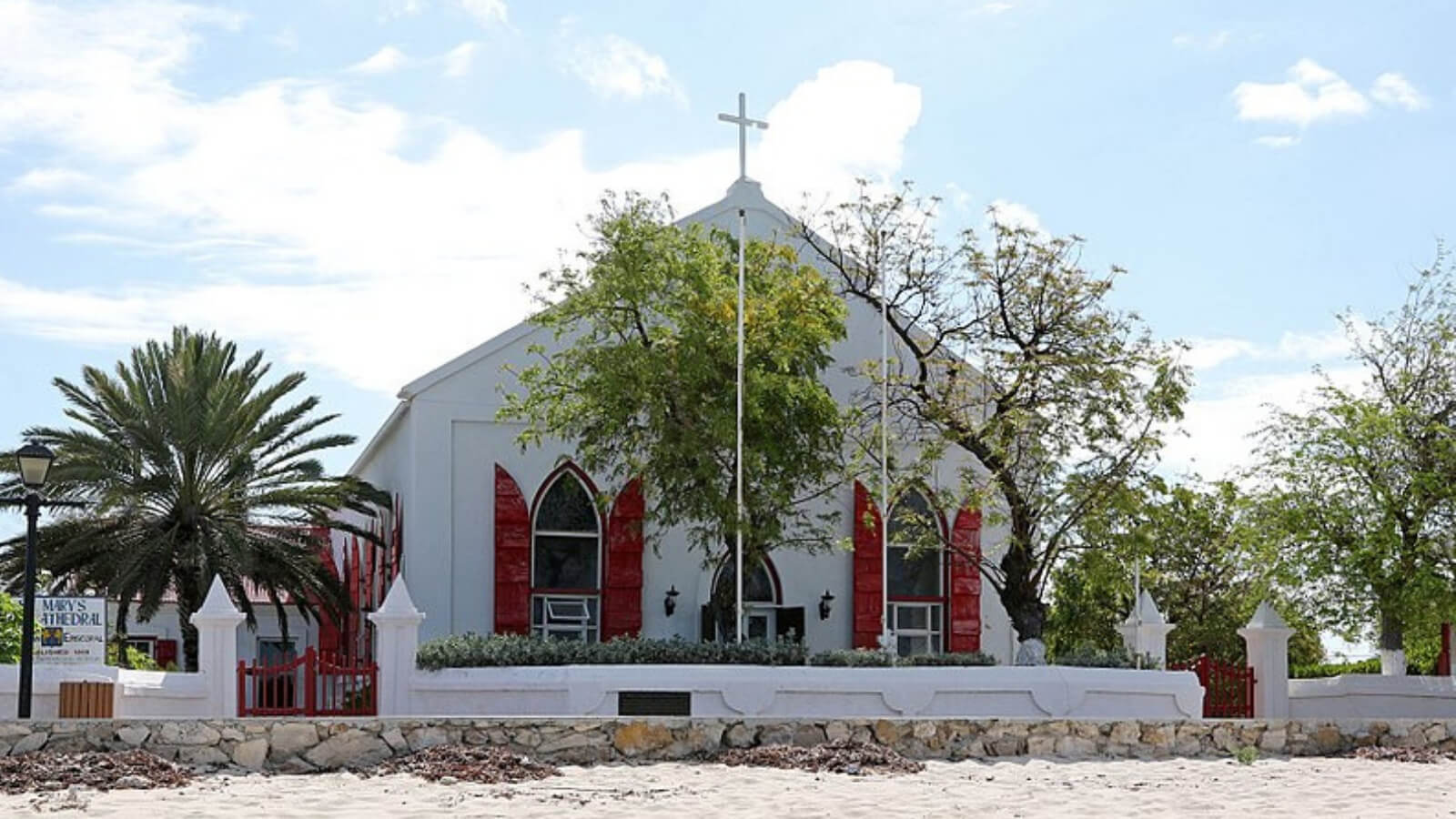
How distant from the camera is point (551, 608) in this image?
30.7 metres

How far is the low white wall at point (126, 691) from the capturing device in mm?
20406

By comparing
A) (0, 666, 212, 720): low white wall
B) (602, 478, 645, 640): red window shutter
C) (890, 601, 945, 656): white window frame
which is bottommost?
(0, 666, 212, 720): low white wall

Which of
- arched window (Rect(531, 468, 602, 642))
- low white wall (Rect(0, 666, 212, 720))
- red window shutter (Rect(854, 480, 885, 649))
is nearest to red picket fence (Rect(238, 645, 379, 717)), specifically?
low white wall (Rect(0, 666, 212, 720))

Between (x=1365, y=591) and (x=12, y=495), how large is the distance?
874 inches

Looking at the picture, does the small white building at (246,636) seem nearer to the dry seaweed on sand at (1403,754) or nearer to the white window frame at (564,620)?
the white window frame at (564,620)

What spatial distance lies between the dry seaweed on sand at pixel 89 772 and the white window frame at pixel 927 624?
18.4 meters

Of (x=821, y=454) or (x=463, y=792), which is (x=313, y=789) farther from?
(x=821, y=454)

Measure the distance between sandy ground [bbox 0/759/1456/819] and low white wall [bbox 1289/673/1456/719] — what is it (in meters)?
12.0

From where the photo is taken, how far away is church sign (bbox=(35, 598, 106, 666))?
817 inches

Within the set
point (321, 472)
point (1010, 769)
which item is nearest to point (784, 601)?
point (321, 472)

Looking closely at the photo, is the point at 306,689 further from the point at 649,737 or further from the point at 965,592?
the point at 965,592

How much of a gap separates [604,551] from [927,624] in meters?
5.88

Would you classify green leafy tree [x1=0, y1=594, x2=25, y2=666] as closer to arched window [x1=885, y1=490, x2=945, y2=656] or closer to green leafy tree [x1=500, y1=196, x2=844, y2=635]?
green leafy tree [x1=500, y1=196, x2=844, y2=635]

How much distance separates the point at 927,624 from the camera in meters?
32.3
